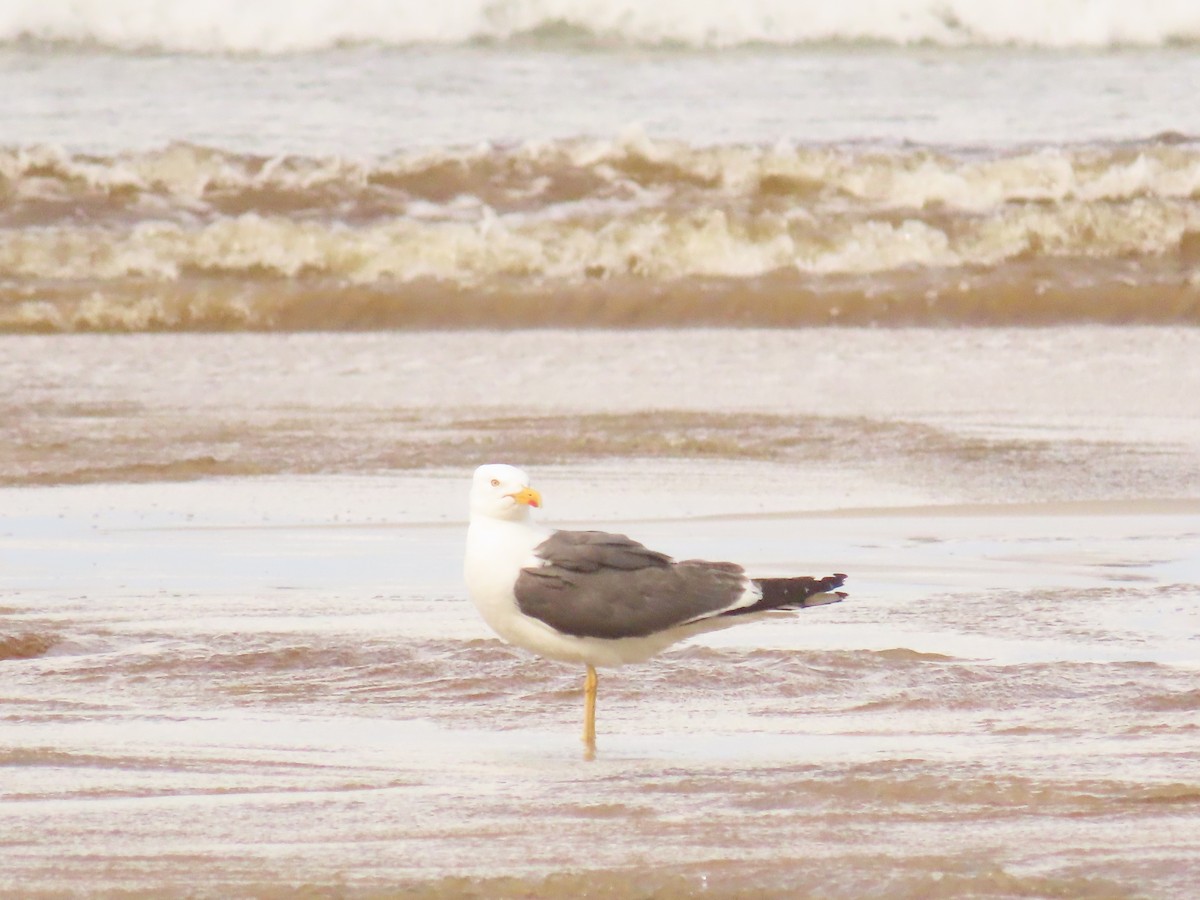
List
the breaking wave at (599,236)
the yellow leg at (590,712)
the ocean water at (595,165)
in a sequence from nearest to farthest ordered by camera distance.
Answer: the yellow leg at (590,712) < the breaking wave at (599,236) < the ocean water at (595,165)

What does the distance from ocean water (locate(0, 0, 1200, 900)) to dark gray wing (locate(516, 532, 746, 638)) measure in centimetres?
21

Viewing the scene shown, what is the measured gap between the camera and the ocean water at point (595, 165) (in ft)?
41.0

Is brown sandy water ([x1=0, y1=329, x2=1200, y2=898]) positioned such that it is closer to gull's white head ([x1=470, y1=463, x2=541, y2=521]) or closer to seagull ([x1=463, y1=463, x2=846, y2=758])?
seagull ([x1=463, y1=463, x2=846, y2=758])

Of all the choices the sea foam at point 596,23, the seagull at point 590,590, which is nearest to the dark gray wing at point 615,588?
the seagull at point 590,590

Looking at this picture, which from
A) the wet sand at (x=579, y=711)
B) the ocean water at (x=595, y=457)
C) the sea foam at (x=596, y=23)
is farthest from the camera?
the sea foam at (x=596, y=23)

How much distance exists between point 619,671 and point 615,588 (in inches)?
23.0

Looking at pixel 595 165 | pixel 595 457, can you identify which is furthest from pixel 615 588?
pixel 595 165

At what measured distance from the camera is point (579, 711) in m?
4.73

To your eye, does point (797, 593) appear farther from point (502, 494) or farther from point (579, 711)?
point (502, 494)

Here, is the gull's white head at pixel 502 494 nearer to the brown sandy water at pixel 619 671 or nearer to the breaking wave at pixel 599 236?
the brown sandy water at pixel 619 671

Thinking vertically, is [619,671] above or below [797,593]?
below

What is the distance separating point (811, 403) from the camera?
911 centimetres

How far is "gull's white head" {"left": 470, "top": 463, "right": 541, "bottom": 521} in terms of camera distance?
4.69 meters

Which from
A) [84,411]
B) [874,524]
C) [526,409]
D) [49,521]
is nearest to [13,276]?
[84,411]
